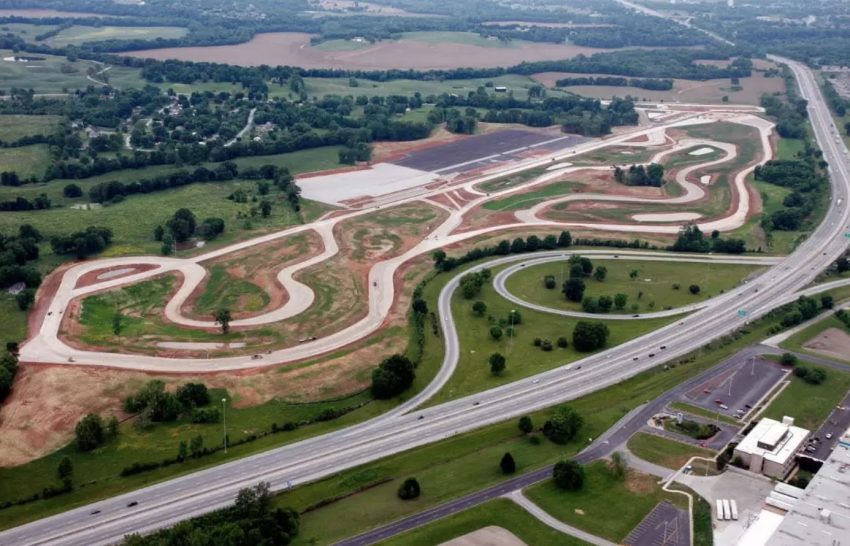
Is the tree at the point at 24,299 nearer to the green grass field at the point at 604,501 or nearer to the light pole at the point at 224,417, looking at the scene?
the light pole at the point at 224,417

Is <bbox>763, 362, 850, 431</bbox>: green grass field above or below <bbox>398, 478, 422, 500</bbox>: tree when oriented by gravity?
above

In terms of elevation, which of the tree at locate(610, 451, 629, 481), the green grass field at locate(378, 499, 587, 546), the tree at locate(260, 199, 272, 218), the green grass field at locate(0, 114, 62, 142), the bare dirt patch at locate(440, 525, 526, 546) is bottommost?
the bare dirt patch at locate(440, 525, 526, 546)

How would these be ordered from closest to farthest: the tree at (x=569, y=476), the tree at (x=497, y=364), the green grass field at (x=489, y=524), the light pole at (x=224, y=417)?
the green grass field at (x=489, y=524)
the tree at (x=569, y=476)
the light pole at (x=224, y=417)
the tree at (x=497, y=364)

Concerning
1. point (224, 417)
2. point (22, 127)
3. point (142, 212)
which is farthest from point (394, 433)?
point (22, 127)

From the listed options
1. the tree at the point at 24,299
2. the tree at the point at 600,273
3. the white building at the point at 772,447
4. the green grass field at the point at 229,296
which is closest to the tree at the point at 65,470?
the green grass field at the point at 229,296

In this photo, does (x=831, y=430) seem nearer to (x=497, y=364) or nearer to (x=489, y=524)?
(x=497, y=364)

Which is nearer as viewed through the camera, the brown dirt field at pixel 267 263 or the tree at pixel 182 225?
the brown dirt field at pixel 267 263

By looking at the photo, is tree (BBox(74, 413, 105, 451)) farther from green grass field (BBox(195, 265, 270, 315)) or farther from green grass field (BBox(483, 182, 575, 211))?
green grass field (BBox(483, 182, 575, 211))

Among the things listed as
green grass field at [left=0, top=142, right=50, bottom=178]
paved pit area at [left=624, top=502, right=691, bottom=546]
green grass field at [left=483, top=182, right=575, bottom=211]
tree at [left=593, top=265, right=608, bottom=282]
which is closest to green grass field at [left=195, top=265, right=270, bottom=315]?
tree at [left=593, top=265, right=608, bottom=282]
